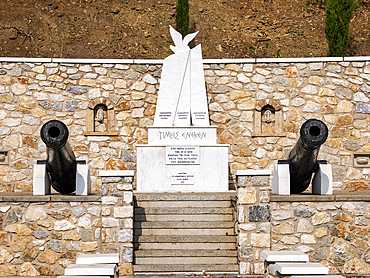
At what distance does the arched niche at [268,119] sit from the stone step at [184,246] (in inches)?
192

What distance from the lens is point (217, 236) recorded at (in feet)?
25.6

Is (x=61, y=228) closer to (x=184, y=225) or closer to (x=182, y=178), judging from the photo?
(x=184, y=225)

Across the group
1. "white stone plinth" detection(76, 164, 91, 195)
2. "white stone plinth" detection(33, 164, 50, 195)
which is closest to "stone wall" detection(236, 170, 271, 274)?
"white stone plinth" detection(76, 164, 91, 195)

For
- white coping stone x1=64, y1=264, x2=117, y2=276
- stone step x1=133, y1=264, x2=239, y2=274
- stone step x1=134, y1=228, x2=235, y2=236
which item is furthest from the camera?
stone step x1=134, y1=228, x2=235, y2=236

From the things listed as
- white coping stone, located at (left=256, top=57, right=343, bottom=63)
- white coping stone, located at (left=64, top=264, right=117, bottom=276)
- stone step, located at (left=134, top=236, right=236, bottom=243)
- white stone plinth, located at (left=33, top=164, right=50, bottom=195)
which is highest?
white coping stone, located at (left=256, top=57, right=343, bottom=63)

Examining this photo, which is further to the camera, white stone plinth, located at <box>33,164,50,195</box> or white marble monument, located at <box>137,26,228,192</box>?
white marble monument, located at <box>137,26,228,192</box>

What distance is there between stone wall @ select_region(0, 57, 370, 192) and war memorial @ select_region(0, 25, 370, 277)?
24 mm

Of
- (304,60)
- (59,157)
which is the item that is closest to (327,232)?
(59,157)

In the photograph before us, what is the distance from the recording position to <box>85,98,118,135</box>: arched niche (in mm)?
12117

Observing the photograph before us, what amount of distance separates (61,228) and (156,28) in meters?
10.4

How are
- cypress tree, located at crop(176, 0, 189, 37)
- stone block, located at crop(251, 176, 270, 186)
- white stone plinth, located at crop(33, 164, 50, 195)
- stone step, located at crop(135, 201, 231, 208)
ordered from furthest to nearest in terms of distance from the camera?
1. cypress tree, located at crop(176, 0, 189, 37)
2. stone step, located at crop(135, 201, 231, 208)
3. white stone plinth, located at crop(33, 164, 50, 195)
4. stone block, located at crop(251, 176, 270, 186)

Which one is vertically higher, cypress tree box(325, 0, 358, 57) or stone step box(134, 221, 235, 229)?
cypress tree box(325, 0, 358, 57)

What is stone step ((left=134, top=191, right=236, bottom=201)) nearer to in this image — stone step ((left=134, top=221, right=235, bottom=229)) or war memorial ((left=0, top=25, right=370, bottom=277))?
war memorial ((left=0, top=25, right=370, bottom=277))

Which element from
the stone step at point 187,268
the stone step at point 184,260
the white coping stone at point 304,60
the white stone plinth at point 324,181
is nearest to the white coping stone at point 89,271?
the stone step at point 187,268
